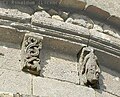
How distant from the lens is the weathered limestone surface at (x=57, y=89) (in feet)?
14.6

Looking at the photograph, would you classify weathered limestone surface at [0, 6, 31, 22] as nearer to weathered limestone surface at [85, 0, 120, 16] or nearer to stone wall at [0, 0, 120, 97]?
stone wall at [0, 0, 120, 97]

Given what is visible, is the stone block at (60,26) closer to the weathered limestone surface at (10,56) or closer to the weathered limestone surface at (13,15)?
the weathered limestone surface at (13,15)

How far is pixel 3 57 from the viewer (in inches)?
183

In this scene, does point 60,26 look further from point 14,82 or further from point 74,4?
point 14,82

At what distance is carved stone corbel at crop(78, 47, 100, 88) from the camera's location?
470cm

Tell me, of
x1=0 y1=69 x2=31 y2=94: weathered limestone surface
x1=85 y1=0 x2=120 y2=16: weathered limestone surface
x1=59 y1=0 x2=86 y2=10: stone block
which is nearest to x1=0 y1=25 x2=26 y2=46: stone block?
x1=0 y1=69 x2=31 y2=94: weathered limestone surface

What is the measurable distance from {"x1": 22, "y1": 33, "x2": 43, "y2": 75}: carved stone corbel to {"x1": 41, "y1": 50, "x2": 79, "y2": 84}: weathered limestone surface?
12 cm

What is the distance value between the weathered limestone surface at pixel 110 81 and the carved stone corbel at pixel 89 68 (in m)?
0.14

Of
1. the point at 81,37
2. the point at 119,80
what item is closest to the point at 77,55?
the point at 81,37

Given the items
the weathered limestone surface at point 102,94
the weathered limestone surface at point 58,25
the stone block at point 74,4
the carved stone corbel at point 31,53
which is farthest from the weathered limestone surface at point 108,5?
the weathered limestone surface at point 102,94

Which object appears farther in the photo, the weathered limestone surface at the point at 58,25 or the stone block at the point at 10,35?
the weathered limestone surface at the point at 58,25

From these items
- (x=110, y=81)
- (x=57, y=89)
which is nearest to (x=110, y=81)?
(x=110, y=81)

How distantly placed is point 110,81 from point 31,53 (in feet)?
2.95

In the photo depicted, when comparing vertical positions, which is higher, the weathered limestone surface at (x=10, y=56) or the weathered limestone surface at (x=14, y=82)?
the weathered limestone surface at (x=10, y=56)
